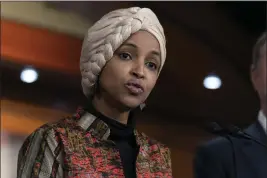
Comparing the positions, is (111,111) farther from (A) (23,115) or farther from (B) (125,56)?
(A) (23,115)

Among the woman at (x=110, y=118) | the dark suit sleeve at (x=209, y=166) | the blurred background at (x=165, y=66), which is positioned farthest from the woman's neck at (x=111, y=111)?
the blurred background at (x=165, y=66)

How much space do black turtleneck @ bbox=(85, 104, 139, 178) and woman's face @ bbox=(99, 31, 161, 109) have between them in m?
0.04

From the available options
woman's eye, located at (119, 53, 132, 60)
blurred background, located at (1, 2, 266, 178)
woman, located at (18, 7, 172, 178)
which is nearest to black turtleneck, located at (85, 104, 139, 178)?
woman, located at (18, 7, 172, 178)

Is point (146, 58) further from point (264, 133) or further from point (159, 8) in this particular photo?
point (159, 8)

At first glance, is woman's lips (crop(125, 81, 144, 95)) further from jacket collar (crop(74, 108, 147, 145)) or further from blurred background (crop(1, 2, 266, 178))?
blurred background (crop(1, 2, 266, 178))

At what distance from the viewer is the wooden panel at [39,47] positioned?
1.42m

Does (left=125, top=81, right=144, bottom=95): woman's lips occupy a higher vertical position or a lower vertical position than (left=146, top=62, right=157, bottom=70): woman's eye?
lower

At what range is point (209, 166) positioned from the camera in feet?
3.03

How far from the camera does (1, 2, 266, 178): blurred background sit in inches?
54.9

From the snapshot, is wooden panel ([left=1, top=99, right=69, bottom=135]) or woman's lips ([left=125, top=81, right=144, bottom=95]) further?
wooden panel ([left=1, top=99, right=69, bottom=135])

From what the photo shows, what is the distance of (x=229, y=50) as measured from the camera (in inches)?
57.6

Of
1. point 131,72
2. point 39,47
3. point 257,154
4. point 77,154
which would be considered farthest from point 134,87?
Result: point 39,47

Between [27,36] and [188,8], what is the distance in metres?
0.49

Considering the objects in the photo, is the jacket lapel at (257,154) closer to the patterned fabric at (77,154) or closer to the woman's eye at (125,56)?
the patterned fabric at (77,154)
